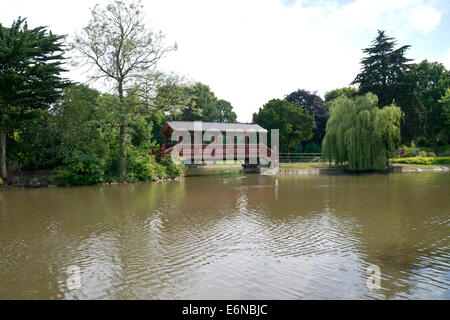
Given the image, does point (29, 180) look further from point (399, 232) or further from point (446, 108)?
point (446, 108)

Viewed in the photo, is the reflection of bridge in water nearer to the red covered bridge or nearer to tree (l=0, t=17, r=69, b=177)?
the red covered bridge

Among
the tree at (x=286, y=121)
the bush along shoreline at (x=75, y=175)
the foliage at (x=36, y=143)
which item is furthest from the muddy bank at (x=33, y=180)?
the tree at (x=286, y=121)

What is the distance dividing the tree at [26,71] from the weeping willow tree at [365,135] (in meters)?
21.0

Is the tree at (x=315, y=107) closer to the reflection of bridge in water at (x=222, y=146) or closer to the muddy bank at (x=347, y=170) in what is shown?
the reflection of bridge in water at (x=222, y=146)

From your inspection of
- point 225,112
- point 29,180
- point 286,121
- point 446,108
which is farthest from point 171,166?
point 225,112

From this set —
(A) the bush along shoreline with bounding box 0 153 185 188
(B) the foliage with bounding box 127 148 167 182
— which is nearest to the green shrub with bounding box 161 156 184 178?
(B) the foliage with bounding box 127 148 167 182

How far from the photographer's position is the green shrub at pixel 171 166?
88.3 feet

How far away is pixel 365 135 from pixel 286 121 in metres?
16.8

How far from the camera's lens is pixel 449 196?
14727mm

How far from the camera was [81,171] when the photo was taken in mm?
22312
